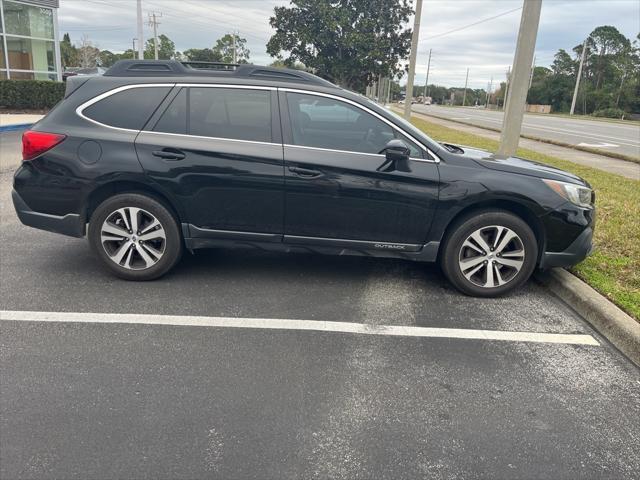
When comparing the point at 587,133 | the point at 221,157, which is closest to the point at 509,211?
the point at 221,157

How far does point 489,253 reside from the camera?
453 cm

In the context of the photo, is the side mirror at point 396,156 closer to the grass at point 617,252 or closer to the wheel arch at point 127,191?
the wheel arch at point 127,191

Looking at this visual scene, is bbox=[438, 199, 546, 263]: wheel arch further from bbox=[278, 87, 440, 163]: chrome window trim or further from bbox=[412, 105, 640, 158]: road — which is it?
bbox=[412, 105, 640, 158]: road

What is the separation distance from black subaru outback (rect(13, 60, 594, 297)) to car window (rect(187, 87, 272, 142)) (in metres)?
0.01

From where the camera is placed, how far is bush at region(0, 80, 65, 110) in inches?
783

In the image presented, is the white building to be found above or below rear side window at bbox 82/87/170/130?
above

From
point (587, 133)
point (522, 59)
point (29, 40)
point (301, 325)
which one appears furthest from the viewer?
point (587, 133)

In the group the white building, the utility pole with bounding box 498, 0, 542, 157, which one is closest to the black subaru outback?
the utility pole with bounding box 498, 0, 542, 157

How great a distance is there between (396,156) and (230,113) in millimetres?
1468

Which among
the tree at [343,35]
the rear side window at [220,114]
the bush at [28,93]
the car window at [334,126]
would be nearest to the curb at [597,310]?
the car window at [334,126]

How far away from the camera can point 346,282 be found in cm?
485

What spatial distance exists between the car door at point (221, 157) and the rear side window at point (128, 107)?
10 cm

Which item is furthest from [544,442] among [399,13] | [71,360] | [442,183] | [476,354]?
[399,13]

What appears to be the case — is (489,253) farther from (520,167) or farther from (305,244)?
(305,244)
